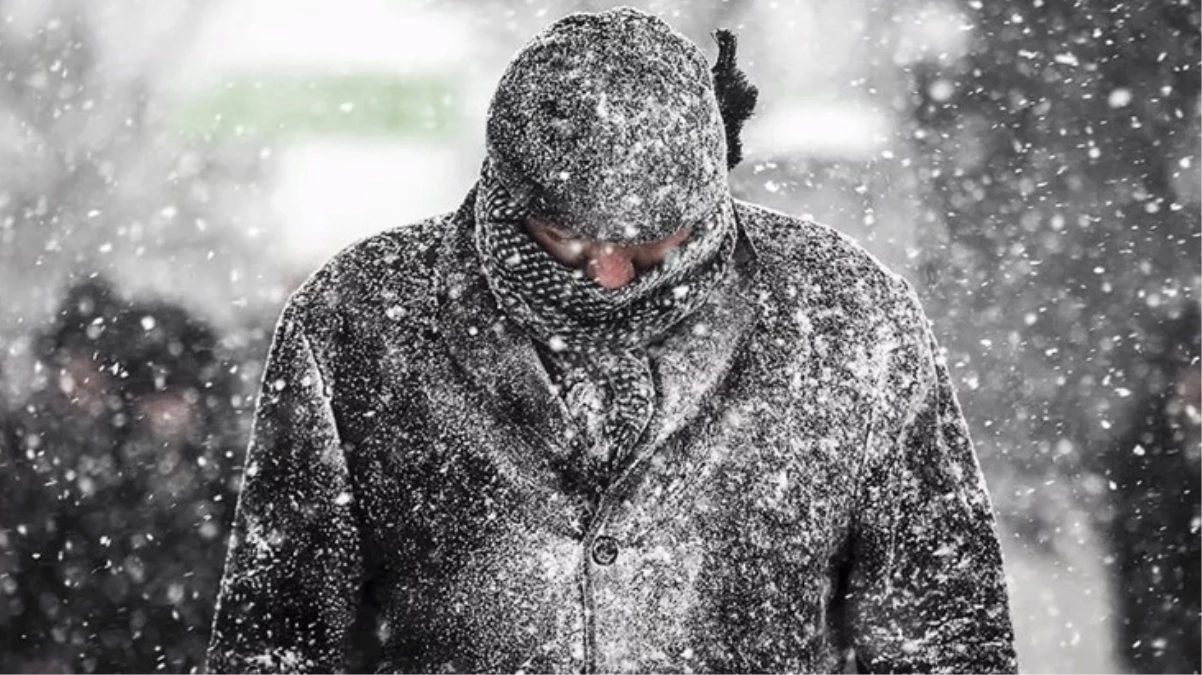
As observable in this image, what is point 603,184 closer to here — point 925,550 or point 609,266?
point 609,266

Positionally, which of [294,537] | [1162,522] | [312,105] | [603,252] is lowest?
[294,537]

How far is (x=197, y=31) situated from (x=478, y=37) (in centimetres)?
111

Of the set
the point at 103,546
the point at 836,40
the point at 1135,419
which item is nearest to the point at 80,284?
the point at 103,546

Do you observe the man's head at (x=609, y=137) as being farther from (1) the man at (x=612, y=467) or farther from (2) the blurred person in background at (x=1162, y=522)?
(2) the blurred person in background at (x=1162, y=522)

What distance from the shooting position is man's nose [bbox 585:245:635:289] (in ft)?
6.48

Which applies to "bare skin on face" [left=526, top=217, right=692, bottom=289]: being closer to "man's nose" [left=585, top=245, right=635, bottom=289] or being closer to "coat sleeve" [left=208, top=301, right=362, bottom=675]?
"man's nose" [left=585, top=245, right=635, bottom=289]

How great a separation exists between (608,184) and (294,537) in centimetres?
67

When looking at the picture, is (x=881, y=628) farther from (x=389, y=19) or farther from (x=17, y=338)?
(x=17, y=338)

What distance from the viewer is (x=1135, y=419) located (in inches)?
234

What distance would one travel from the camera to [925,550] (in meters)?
2.21

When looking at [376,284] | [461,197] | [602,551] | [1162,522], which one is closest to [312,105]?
[461,197]

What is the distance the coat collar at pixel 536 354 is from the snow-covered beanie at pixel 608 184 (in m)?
0.04

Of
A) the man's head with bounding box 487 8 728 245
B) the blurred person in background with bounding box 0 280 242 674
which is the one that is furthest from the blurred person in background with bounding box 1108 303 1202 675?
the man's head with bounding box 487 8 728 245

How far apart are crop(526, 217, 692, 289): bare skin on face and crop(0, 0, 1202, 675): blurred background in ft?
12.3
